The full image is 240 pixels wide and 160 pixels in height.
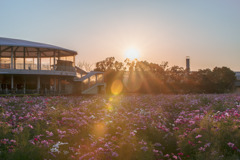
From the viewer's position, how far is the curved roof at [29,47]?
31.3 meters

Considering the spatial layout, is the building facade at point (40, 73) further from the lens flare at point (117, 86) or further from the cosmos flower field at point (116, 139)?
the cosmos flower field at point (116, 139)

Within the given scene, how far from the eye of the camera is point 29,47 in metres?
32.9

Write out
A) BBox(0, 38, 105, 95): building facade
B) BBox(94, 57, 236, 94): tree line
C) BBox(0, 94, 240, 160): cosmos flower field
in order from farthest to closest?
BBox(94, 57, 236, 94): tree line < BBox(0, 38, 105, 95): building facade < BBox(0, 94, 240, 160): cosmos flower field

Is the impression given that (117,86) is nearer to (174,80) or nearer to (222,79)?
(174,80)

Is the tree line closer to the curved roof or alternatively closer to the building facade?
the building facade

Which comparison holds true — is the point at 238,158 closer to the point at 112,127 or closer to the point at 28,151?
the point at 112,127

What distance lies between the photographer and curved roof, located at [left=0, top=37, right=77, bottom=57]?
31.3m

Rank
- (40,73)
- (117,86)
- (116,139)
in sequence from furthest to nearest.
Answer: (117,86), (40,73), (116,139)

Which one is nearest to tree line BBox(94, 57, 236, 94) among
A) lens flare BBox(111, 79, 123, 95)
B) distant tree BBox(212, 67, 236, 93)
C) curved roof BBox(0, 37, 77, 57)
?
distant tree BBox(212, 67, 236, 93)

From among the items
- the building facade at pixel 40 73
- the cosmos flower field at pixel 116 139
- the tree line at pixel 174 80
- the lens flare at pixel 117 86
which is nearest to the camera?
the cosmos flower field at pixel 116 139

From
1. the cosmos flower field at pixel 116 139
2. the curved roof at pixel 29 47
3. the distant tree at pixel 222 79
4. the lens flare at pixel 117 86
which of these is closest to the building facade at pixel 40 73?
the curved roof at pixel 29 47

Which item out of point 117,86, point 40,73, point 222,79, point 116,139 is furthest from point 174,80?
point 116,139

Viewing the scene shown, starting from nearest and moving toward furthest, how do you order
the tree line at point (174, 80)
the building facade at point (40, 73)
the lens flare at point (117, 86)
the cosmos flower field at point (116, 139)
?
the cosmos flower field at point (116, 139), the building facade at point (40, 73), the tree line at point (174, 80), the lens flare at point (117, 86)

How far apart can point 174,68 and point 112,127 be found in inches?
1721
